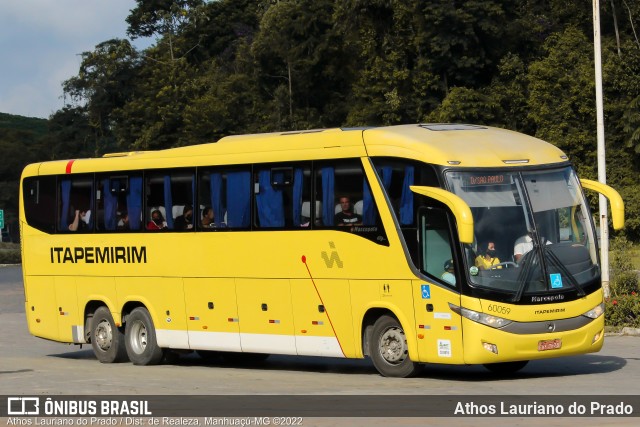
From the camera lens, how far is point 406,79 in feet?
211

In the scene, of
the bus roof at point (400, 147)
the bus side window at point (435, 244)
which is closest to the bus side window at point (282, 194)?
the bus roof at point (400, 147)

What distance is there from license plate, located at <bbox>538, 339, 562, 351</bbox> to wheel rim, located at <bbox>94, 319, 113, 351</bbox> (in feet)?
31.0

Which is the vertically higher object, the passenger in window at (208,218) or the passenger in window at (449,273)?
→ the passenger in window at (208,218)

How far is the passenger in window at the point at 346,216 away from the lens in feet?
61.5

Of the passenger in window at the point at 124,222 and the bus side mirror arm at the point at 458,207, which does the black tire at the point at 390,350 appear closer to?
the bus side mirror arm at the point at 458,207

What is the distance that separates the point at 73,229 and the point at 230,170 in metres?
4.68

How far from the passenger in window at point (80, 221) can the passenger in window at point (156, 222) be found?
196 cm

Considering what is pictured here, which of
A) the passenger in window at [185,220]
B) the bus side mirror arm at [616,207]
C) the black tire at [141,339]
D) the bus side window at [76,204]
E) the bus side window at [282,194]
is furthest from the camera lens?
the bus side window at [76,204]

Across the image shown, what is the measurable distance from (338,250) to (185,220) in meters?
3.91

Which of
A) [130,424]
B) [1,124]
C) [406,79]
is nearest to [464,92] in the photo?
[406,79]

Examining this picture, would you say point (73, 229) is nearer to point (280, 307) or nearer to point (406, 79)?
point (280, 307)

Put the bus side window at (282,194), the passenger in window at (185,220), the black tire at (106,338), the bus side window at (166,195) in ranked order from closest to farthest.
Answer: the bus side window at (282,194), the passenger in window at (185,220), the bus side window at (166,195), the black tire at (106,338)

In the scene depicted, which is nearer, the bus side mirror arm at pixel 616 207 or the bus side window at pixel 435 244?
the bus side window at pixel 435 244

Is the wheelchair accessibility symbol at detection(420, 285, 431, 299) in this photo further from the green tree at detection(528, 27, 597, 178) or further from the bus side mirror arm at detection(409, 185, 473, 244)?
the green tree at detection(528, 27, 597, 178)
